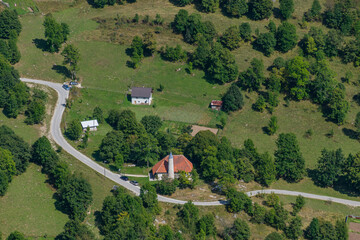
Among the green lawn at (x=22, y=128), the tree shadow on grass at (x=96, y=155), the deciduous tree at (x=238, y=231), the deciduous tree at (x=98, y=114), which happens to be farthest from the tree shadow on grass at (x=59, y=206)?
the deciduous tree at (x=238, y=231)

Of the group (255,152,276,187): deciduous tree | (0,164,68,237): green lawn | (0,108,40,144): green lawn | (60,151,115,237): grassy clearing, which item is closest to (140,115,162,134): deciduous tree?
(60,151,115,237): grassy clearing

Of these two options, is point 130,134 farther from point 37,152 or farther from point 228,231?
point 228,231

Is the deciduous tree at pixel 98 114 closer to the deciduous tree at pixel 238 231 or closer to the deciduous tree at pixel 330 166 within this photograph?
the deciduous tree at pixel 238 231

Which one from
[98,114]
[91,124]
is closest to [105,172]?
[91,124]

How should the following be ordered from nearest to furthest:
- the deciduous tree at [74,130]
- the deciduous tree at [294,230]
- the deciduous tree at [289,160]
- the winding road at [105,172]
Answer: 1. the deciduous tree at [294,230]
2. the winding road at [105,172]
3. the deciduous tree at [74,130]
4. the deciduous tree at [289,160]

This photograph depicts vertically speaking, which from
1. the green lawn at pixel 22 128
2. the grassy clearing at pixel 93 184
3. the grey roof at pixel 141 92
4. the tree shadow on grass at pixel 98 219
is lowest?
the tree shadow on grass at pixel 98 219

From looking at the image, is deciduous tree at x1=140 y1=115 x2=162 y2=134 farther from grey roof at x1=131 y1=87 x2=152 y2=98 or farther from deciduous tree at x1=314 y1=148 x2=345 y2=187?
deciduous tree at x1=314 y1=148 x2=345 y2=187

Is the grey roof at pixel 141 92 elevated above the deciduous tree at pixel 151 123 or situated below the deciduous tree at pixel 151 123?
above

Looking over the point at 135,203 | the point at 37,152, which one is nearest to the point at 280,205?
the point at 135,203

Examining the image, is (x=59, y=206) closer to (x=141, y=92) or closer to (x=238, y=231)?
(x=238, y=231)
